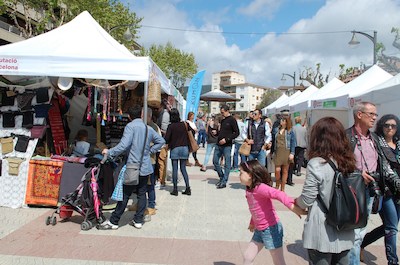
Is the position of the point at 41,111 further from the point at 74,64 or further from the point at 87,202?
the point at 87,202

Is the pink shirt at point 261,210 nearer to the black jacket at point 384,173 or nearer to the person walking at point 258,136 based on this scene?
the black jacket at point 384,173

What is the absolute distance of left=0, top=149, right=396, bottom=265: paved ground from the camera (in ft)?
12.8

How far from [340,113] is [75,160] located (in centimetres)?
1090

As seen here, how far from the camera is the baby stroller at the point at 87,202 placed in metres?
4.86

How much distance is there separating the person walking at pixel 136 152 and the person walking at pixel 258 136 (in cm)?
332

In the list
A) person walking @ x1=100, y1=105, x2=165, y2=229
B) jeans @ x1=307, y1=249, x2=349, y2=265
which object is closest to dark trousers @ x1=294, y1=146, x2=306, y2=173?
person walking @ x1=100, y1=105, x2=165, y2=229

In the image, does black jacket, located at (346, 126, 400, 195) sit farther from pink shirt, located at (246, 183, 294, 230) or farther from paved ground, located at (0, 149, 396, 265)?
paved ground, located at (0, 149, 396, 265)

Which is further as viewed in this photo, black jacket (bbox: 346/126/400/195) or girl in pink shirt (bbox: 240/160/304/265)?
black jacket (bbox: 346/126/400/195)

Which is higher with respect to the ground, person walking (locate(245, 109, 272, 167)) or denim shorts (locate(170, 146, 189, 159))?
person walking (locate(245, 109, 272, 167))

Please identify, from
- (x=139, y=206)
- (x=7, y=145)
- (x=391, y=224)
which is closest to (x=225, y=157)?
(x=139, y=206)

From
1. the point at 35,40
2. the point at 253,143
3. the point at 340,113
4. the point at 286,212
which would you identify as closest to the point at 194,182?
the point at 253,143

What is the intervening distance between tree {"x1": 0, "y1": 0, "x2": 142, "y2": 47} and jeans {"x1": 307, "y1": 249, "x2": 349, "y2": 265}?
59.6ft

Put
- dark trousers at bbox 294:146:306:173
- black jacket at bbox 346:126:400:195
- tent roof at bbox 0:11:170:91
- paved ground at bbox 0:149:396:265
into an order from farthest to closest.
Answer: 1. dark trousers at bbox 294:146:306:173
2. tent roof at bbox 0:11:170:91
3. paved ground at bbox 0:149:396:265
4. black jacket at bbox 346:126:400:195

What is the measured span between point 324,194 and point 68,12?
21.6 m
